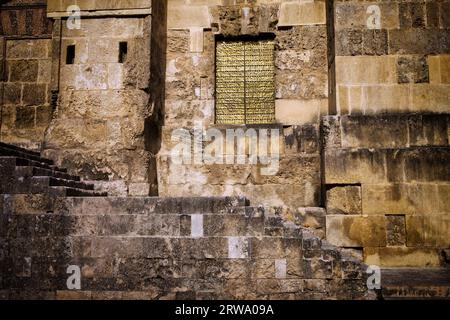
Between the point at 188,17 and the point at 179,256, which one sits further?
the point at 188,17

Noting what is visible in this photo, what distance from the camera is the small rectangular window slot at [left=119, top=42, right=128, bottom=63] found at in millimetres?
7941

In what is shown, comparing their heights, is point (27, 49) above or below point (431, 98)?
above

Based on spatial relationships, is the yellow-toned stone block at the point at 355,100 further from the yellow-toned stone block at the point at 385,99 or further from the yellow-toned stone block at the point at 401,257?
the yellow-toned stone block at the point at 401,257

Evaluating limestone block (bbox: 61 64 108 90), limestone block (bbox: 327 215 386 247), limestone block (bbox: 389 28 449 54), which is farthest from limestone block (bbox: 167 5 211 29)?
limestone block (bbox: 327 215 386 247)

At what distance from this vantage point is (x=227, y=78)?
877 centimetres

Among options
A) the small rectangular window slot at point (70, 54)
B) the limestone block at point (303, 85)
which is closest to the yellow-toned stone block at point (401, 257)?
the limestone block at point (303, 85)

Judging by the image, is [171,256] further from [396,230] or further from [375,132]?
[375,132]

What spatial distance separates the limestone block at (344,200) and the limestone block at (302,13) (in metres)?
3.62

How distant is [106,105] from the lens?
7.75 meters

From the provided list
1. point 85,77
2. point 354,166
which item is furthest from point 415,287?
point 85,77

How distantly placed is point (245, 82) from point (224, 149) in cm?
152

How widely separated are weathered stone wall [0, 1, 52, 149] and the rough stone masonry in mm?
30

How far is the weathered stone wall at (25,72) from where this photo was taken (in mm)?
8727

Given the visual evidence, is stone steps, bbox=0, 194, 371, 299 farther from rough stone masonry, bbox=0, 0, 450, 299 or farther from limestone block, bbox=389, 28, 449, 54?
limestone block, bbox=389, 28, 449, 54
